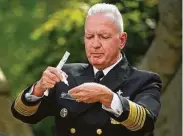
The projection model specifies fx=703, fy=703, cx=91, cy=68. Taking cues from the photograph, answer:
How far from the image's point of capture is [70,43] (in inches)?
317

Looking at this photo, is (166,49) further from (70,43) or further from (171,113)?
(70,43)

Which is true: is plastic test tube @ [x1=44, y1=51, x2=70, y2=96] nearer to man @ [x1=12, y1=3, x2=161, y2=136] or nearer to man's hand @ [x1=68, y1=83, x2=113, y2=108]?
man @ [x1=12, y1=3, x2=161, y2=136]

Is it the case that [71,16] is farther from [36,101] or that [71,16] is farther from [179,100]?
[36,101]

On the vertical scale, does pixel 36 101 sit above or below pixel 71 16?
above

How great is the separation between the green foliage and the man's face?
12.8ft

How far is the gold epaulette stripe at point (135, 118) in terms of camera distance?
336 centimetres

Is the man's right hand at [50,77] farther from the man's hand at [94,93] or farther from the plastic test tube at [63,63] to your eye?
the man's hand at [94,93]

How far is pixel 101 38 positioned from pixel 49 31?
15.7 feet

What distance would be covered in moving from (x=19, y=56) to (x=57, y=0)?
2.01 m

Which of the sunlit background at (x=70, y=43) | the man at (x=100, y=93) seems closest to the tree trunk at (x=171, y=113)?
the sunlit background at (x=70, y=43)

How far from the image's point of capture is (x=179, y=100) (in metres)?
7.31

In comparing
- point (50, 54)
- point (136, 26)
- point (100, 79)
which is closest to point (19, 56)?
point (50, 54)

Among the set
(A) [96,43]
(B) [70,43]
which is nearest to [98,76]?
(A) [96,43]

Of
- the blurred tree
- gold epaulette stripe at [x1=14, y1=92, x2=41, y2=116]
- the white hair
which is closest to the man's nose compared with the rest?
the white hair
